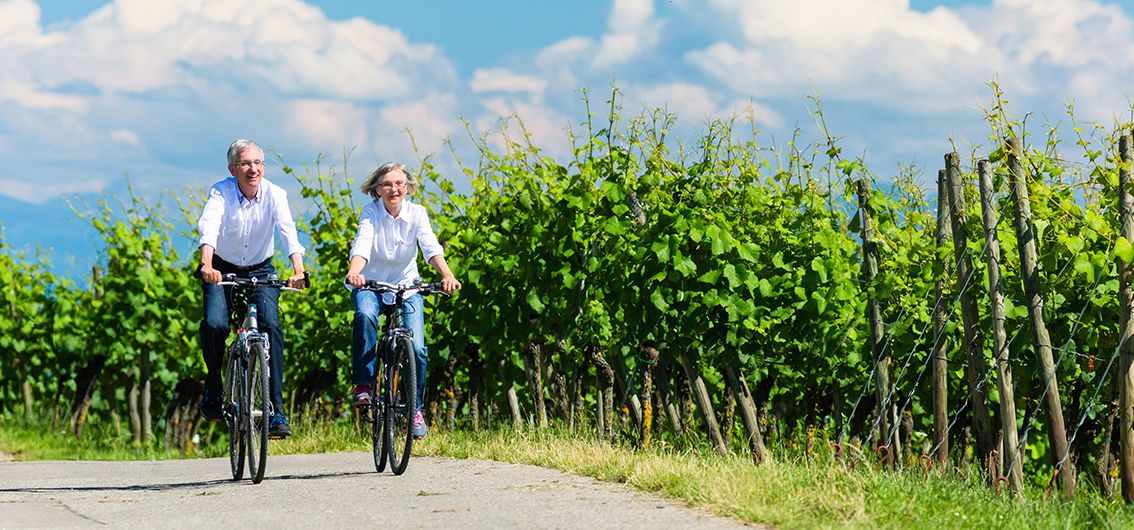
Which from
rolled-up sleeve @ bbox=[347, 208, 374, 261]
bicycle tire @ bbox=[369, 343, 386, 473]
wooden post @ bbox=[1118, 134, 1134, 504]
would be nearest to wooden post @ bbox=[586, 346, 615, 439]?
bicycle tire @ bbox=[369, 343, 386, 473]

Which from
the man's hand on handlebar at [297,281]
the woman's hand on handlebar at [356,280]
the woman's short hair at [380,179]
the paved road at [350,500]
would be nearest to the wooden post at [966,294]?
the paved road at [350,500]

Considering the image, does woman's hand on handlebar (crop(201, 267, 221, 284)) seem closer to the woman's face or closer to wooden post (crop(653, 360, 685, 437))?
the woman's face

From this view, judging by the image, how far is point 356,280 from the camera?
21.8 feet

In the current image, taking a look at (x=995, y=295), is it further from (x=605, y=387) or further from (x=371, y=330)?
(x=605, y=387)

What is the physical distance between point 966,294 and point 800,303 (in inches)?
44.8

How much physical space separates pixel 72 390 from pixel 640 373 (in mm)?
8940

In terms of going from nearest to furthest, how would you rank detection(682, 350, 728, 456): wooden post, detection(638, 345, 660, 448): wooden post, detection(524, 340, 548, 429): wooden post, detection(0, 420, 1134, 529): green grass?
detection(0, 420, 1134, 529): green grass → detection(638, 345, 660, 448): wooden post → detection(682, 350, 728, 456): wooden post → detection(524, 340, 548, 429): wooden post

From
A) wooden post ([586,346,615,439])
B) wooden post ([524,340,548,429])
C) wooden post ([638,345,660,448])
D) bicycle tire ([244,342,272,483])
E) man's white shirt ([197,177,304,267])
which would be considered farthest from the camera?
wooden post ([524,340,548,429])

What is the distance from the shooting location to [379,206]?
7.02 meters

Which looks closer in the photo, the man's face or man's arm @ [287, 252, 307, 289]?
man's arm @ [287, 252, 307, 289]

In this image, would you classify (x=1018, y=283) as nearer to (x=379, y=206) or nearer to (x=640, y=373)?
(x=640, y=373)

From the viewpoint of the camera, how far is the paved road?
17.5 feet

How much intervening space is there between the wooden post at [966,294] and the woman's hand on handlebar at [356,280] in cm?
301

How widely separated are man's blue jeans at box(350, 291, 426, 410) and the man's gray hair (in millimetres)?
851
